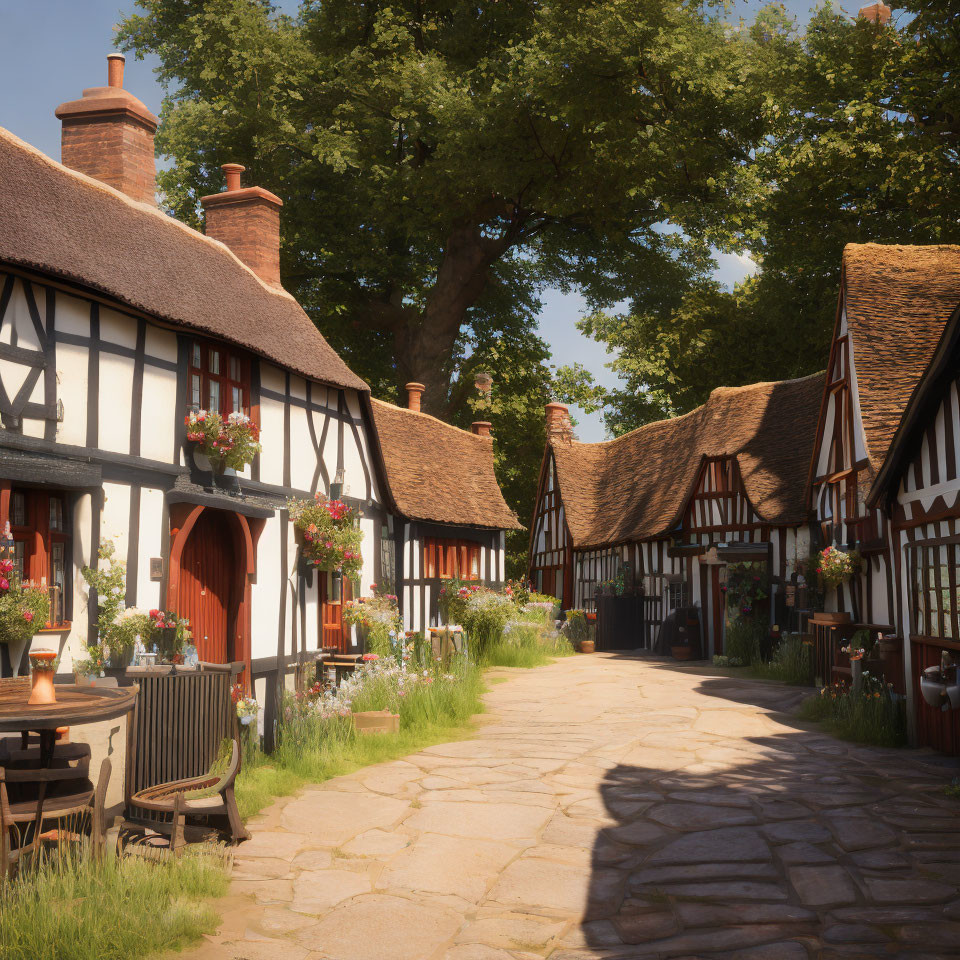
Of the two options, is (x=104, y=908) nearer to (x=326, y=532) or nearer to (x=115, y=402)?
(x=115, y=402)

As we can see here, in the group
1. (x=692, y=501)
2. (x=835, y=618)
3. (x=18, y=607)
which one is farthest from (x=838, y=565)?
(x=18, y=607)

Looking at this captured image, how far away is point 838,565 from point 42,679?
1202 cm

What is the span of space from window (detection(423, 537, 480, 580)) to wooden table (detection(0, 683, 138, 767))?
40.7 ft

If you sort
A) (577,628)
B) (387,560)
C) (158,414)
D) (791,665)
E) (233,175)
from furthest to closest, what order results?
(577,628) < (387,560) < (791,665) < (233,175) < (158,414)

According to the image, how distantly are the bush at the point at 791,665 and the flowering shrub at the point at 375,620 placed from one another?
6.42 meters

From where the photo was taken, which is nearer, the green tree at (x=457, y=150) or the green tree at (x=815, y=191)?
the green tree at (x=815, y=191)

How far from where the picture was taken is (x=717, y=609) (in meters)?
21.6

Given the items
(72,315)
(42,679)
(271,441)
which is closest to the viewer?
(42,679)

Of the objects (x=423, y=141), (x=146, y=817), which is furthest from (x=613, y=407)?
(x=146, y=817)

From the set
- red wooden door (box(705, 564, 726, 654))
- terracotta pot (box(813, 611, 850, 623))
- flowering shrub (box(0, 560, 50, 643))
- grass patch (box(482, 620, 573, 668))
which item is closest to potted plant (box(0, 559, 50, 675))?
flowering shrub (box(0, 560, 50, 643))

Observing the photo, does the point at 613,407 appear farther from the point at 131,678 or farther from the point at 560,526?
the point at 131,678

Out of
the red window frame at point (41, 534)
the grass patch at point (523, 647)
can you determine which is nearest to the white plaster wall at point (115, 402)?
the red window frame at point (41, 534)

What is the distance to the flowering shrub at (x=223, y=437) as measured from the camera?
35.3ft

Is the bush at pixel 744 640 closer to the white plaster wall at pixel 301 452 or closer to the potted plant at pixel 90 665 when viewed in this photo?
the white plaster wall at pixel 301 452
